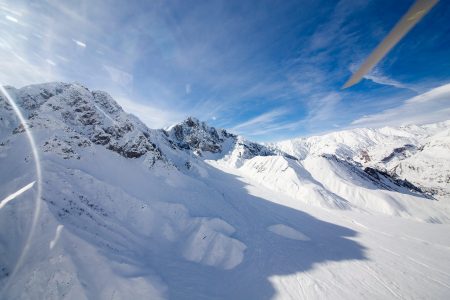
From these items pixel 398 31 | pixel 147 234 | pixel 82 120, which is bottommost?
pixel 147 234

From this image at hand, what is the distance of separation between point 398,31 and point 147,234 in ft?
72.9

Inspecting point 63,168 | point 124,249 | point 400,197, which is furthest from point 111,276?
point 400,197

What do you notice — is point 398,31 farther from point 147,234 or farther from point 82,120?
point 82,120

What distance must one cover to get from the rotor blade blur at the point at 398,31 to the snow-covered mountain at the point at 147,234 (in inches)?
596

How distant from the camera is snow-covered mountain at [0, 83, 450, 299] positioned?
42.4ft

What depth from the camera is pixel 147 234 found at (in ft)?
66.7

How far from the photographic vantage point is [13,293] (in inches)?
418

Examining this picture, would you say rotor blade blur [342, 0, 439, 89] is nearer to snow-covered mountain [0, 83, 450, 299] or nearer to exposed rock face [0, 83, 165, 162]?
snow-covered mountain [0, 83, 450, 299]

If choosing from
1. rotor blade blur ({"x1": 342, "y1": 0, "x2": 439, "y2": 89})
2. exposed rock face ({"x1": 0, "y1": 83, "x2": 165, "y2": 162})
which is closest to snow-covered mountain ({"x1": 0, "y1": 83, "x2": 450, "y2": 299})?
exposed rock face ({"x1": 0, "y1": 83, "x2": 165, "y2": 162})

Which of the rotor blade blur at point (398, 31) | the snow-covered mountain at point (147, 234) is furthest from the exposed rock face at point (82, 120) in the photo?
the rotor blade blur at point (398, 31)

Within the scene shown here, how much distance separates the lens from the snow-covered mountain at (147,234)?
1291 cm

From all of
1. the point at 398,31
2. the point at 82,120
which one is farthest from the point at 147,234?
the point at 398,31

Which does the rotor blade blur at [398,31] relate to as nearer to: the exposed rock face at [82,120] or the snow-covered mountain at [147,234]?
the snow-covered mountain at [147,234]

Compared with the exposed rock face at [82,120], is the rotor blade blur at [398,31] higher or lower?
higher
